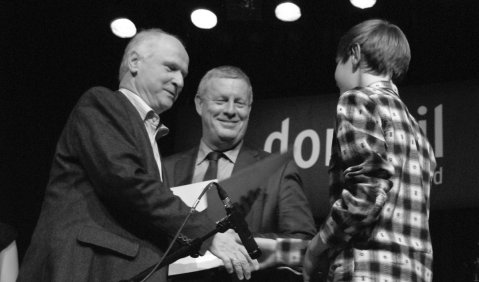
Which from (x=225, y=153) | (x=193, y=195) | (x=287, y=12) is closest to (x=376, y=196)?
(x=193, y=195)

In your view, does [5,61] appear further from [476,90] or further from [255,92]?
[476,90]

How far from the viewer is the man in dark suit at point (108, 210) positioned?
7.51 feet

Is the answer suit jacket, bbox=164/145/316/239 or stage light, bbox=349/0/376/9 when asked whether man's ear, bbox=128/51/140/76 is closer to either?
suit jacket, bbox=164/145/316/239

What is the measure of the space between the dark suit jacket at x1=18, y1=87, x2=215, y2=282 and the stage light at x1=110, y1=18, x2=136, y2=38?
2.85 metres

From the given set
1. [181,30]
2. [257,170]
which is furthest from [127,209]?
[181,30]

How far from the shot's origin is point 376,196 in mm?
2064

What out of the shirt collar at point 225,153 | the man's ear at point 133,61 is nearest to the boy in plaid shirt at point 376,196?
the man's ear at point 133,61

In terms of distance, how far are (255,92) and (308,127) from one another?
0.55 meters

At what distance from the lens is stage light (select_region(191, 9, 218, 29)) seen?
512 cm

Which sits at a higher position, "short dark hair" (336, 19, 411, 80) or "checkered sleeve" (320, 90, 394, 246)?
"short dark hair" (336, 19, 411, 80)

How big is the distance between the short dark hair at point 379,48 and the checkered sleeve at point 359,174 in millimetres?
229

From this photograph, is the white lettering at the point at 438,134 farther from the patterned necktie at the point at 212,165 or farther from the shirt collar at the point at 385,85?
the shirt collar at the point at 385,85

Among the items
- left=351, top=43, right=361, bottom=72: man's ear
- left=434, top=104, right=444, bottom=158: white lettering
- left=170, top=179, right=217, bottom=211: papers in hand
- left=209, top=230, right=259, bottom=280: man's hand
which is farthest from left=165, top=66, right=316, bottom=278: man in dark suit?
left=434, top=104, right=444, bottom=158: white lettering

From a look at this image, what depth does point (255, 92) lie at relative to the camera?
18.5ft
